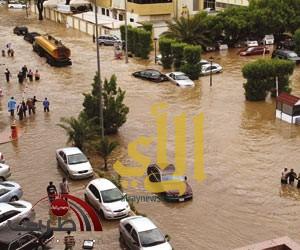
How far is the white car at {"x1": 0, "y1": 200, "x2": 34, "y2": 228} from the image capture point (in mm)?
20891

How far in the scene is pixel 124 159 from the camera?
30.0 meters

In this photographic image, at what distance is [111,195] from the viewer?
23.3 m

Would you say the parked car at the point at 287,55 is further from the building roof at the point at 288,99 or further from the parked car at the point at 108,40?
the parked car at the point at 108,40

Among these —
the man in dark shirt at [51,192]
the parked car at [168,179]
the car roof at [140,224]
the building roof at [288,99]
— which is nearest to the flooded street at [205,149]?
the parked car at [168,179]

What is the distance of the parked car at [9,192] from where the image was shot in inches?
911

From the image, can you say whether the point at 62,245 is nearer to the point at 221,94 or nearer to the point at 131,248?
the point at 131,248

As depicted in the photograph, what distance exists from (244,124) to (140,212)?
13380 millimetres

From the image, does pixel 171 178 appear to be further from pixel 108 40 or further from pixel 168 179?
pixel 108 40

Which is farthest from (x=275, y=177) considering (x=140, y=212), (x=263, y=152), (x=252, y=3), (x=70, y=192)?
(x=252, y=3)

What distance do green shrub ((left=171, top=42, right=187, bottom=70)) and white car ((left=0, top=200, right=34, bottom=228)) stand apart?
28.5m

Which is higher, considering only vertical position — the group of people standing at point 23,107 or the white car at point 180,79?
the white car at point 180,79

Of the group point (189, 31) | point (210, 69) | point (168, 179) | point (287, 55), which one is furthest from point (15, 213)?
point (189, 31)

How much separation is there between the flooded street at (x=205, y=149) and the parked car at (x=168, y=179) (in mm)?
393

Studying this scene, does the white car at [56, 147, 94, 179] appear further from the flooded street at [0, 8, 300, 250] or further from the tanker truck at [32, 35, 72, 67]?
the tanker truck at [32, 35, 72, 67]
